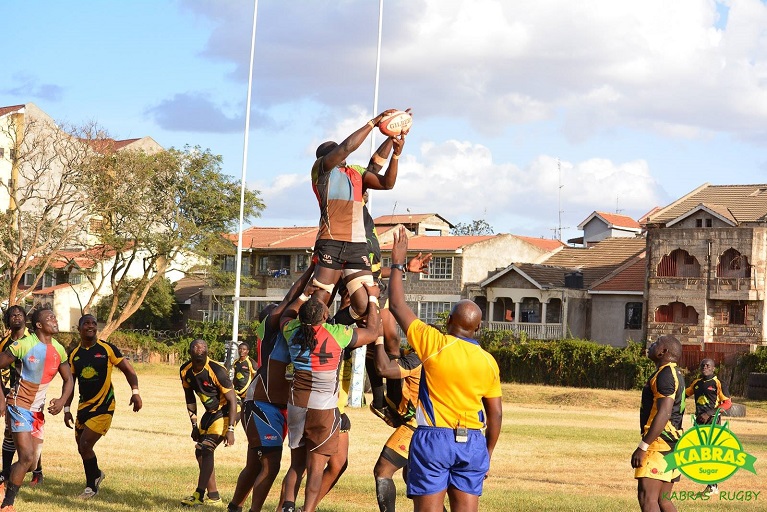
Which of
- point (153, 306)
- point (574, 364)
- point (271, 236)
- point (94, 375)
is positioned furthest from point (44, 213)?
point (94, 375)

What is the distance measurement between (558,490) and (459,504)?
27.7 feet

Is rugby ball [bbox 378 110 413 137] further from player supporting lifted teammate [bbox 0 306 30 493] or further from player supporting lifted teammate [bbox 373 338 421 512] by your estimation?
player supporting lifted teammate [bbox 0 306 30 493]

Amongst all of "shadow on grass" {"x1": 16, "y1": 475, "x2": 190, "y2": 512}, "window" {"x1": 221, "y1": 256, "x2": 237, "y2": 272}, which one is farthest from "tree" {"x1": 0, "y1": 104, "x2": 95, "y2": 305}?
"shadow on grass" {"x1": 16, "y1": 475, "x2": 190, "y2": 512}

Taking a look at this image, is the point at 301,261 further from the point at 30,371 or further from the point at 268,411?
the point at 268,411

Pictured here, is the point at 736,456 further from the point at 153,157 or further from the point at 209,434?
the point at 153,157

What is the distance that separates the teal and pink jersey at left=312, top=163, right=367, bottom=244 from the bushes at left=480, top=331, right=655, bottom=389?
4455 cm

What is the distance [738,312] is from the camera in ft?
198

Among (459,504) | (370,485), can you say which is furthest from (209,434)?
(459,504)

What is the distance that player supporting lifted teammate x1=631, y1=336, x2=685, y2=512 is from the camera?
1071 cm

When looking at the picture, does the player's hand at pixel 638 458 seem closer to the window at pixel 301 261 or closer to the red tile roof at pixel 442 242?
the red tile roof at pixel 442 242

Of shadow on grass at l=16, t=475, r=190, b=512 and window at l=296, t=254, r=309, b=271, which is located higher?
window at l=296, t=254, r=309, b=271

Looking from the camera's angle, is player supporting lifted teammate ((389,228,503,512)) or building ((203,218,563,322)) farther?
building ((203,218,563,322))

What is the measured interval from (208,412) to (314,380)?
3854 mm

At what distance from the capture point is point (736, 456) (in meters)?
19.4
